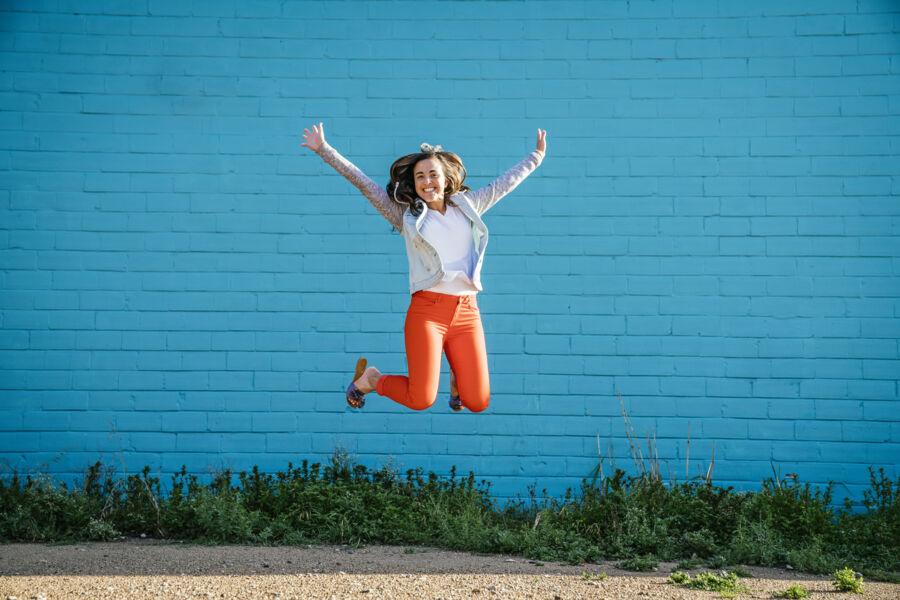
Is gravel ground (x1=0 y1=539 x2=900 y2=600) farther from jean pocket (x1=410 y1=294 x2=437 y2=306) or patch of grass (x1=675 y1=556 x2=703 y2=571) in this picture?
jean pocket (x1=410 y1=294 x2=437 y2=306)

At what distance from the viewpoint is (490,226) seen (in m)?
6.34

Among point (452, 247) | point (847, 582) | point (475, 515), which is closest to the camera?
point (847, 582)

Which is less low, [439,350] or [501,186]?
[501,186]

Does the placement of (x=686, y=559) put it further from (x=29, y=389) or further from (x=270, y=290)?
(x=29, y=389)

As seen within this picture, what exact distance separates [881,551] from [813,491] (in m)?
0.97

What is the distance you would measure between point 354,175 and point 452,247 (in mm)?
647

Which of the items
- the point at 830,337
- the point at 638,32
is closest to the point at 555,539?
the point at 830,337

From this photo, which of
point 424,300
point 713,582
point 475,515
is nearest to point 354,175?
point 424,300

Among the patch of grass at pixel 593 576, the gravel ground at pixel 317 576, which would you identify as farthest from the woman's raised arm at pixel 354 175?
the patch of grass at pixel 593 576

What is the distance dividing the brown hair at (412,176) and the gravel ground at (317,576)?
1970 millimetres

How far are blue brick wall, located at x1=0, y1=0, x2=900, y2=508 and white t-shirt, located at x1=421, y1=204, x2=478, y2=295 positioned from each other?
156 cm

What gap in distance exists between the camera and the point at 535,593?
170 inches

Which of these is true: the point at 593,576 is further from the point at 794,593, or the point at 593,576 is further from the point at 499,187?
the point at 499,187

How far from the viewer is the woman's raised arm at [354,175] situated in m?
4.50
